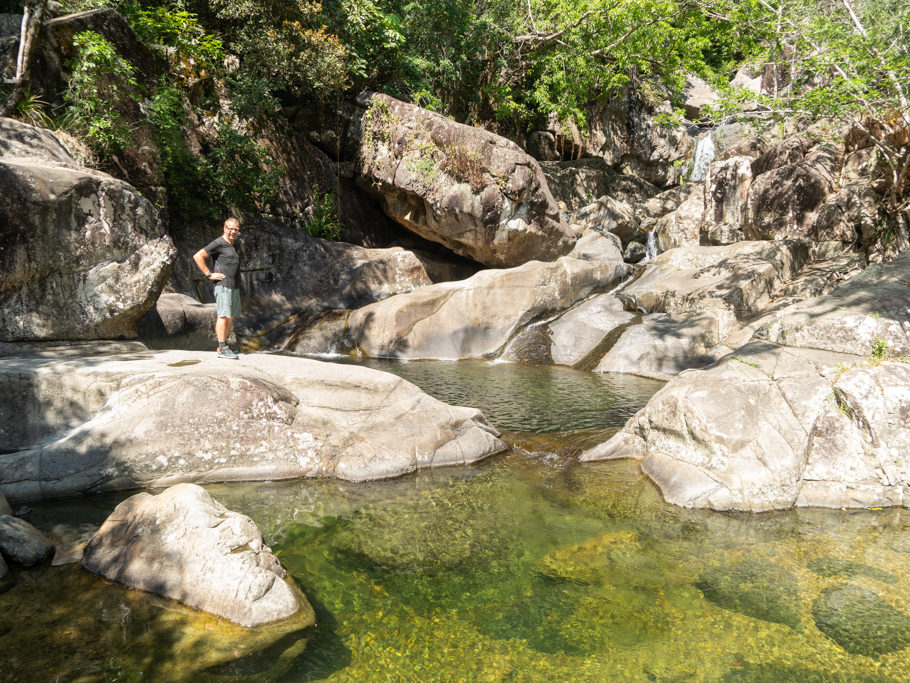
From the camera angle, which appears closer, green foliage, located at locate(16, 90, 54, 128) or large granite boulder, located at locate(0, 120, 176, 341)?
large granite boulder, located at locate(0, 120, 176, 341)

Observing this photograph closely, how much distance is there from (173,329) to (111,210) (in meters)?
2.50

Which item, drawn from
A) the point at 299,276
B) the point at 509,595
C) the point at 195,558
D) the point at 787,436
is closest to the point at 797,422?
the point at 787,436

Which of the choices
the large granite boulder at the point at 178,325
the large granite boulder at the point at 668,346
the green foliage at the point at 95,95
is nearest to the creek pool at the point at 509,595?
the large granite boulder at the point at 178,325

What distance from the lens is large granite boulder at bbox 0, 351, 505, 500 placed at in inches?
215

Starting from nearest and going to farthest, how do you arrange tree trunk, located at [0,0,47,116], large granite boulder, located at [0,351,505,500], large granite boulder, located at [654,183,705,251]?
1. large granite boulder, located at [0,351,505,500]
2. tree trunk, located at [0,0,47,116]
3. large granite boulder, located at [654,183,705,251]

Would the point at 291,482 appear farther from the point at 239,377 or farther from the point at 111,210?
the point at 111,210

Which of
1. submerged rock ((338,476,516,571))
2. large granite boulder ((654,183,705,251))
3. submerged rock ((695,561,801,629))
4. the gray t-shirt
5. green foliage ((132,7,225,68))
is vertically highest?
green foliage ((132,7,225,68))

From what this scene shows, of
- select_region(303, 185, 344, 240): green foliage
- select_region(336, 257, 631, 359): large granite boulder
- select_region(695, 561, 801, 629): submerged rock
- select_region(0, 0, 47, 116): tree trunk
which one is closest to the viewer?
select_region(695, 561, 801, 629): submerged rock

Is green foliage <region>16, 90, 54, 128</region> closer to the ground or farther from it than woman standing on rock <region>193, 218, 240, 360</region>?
farther from it

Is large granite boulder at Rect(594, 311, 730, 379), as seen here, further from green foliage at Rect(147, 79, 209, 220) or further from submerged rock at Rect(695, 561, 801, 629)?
green foliage at Rect(147, 79, 209, 220)

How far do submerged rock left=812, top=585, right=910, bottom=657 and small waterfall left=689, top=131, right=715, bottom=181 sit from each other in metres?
20.7

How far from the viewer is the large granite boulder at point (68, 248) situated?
25.0 feet

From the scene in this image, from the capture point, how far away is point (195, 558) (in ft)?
12.1

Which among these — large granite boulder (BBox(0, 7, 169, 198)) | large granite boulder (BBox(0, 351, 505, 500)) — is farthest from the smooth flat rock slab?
large granite boulder (BBox(0, 7, 169, 198))
